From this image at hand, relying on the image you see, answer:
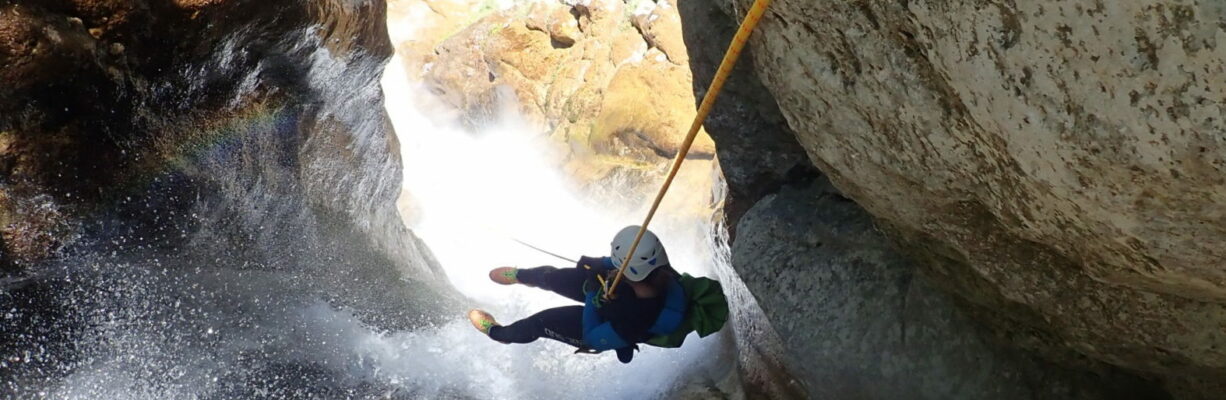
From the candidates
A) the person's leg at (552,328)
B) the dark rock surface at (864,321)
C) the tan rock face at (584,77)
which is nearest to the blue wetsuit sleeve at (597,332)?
the person's leg at (552,328)

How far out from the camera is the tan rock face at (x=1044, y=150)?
1846 mm

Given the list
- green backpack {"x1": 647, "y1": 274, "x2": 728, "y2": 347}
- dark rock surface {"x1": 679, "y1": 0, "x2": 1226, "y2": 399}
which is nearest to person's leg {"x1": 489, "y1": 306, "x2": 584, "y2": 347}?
green backpack {"x1": 647, "y1": 274, "x2": 728, "y2": 347}

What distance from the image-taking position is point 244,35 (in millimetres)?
5309

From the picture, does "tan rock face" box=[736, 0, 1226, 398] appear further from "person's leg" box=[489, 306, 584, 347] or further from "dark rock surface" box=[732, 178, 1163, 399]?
"person's leg" box=[489, 306, 584, 347]

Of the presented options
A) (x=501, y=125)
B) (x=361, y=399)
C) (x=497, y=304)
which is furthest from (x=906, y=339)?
(x=501, y=125)

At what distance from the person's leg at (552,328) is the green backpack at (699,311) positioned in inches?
22.8

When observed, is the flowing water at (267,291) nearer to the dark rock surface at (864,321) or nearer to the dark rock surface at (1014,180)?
the dark rock surface at (864,321)

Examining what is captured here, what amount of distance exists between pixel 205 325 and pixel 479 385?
108 inches

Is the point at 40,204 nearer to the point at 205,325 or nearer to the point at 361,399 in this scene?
the point at 205,325

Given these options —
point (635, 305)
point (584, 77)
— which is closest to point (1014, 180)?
point (635, 305)

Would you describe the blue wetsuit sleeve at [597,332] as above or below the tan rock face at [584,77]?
above

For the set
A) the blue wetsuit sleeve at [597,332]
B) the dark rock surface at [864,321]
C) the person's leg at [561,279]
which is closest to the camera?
the dark rock surface at [864,321]

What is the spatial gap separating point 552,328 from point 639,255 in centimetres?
110

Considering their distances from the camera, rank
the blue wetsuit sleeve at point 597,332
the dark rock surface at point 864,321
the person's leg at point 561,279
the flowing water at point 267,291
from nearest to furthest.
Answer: the dark rock surface at point 864,321
the flowing water at point 267,291
the blue wetsuit sleeve at point 597,332
the person's leg at point 561,279
